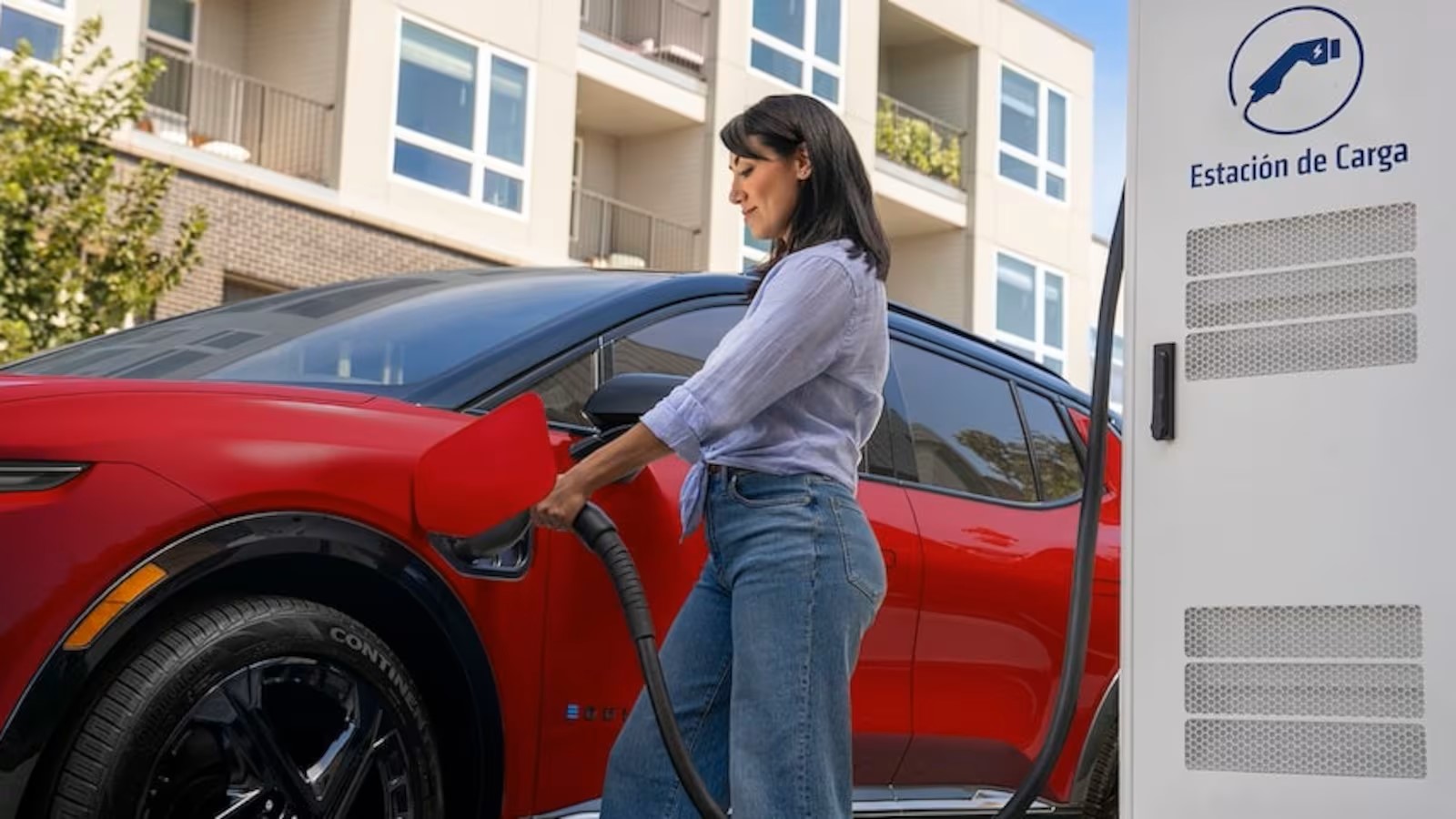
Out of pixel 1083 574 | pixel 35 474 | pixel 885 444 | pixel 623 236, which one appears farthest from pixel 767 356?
pixel 623 236

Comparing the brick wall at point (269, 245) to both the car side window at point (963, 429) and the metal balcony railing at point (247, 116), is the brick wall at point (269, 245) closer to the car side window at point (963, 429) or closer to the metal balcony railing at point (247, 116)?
the metal balcony railing at point (247, 116)

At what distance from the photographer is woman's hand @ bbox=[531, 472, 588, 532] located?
337 cm

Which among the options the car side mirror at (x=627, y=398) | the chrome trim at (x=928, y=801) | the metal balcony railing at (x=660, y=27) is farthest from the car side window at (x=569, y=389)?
the metal balcony railing at (x=660, y=27)

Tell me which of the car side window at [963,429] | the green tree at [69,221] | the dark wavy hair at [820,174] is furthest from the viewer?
the green tree at [69,221]

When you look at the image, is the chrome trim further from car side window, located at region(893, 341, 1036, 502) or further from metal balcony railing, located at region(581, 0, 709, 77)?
metal balcony railing, located at region(581, 0, 709, 77)

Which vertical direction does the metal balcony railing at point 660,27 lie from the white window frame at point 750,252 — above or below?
above

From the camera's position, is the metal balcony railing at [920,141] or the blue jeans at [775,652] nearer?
the blue jeans at [775,652]

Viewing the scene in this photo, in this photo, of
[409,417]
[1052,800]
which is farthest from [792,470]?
[1052,800]

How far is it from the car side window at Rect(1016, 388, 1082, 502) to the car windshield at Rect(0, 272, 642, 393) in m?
1.57

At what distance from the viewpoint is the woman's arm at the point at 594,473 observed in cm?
337

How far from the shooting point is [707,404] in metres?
3.35

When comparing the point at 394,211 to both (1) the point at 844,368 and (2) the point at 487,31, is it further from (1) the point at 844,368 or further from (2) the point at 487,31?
(1) the point at 844,368

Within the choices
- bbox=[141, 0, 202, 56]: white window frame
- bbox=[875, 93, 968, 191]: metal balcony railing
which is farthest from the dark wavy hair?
bbox=[875, 93, 968, 191]: metal balcony railing

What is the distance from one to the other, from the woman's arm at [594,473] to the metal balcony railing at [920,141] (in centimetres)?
2598
